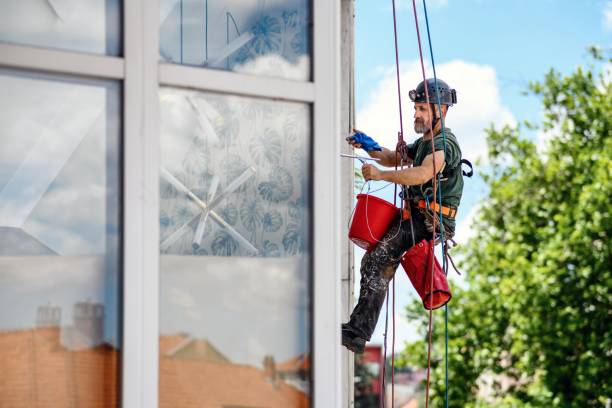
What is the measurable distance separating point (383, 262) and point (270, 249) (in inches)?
64.8

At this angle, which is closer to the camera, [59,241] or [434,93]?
[59,241]

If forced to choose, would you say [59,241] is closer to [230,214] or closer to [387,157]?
[230,214]

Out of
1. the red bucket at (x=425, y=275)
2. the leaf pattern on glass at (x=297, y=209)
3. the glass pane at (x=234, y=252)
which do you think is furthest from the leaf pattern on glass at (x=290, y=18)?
the red bucket at (x=425, y=275)

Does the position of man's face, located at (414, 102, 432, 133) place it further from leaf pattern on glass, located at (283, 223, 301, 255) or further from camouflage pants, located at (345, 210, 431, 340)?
leaf pattern on glass, located at (283, 223, 301, 255)

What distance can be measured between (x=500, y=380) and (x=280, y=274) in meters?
14.2

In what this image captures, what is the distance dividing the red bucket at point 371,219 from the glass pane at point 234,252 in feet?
4.90

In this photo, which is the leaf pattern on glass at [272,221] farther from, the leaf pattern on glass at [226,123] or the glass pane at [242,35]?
the glass pane at [242,35]

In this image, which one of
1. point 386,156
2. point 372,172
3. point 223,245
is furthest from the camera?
point 386,156

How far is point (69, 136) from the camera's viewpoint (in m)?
3.24

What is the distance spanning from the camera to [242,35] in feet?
11.8

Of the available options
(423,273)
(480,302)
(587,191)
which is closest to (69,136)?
(423,273)

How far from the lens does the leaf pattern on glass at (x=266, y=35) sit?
3600 mm

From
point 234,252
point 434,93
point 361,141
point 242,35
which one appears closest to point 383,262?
point 361,141

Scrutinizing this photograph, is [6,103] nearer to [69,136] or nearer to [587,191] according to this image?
[69,136]
